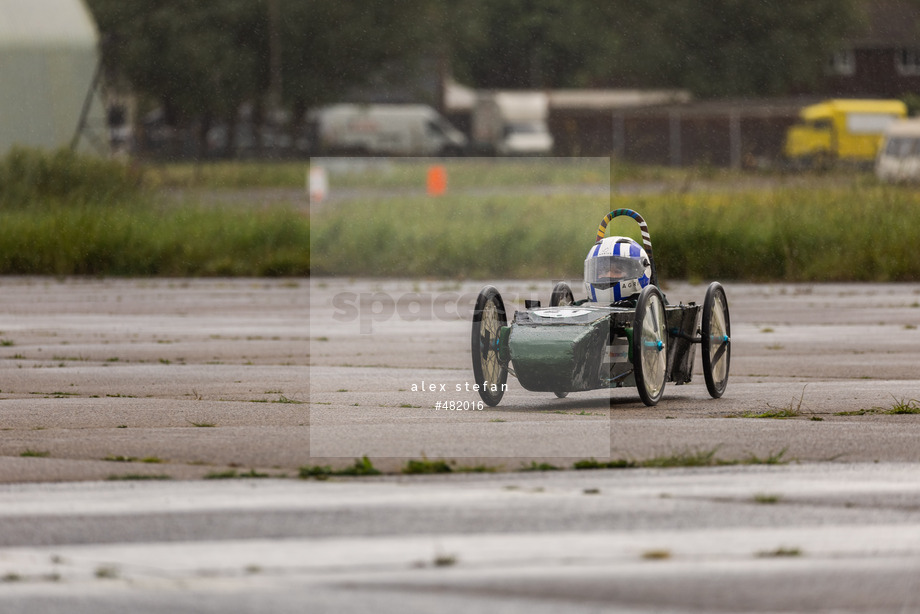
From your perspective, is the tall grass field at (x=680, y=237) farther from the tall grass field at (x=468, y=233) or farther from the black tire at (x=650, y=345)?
the black tire at (x=650, y=345)

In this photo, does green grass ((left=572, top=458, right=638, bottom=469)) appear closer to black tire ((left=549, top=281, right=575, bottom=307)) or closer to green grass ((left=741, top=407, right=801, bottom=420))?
green grass ((left=741, top=407, right=801, bottom=420))

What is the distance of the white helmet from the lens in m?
11.6

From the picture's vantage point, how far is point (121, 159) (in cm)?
3747

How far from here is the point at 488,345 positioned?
36.5ft

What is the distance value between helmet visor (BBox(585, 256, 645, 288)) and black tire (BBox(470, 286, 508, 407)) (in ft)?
2.61

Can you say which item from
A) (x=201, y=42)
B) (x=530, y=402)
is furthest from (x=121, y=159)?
(x=201, y=42)

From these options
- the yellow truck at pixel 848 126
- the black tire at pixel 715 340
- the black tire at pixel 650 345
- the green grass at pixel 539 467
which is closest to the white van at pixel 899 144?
the yellow truck at pixel 848 126

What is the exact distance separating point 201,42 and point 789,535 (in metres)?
72.1

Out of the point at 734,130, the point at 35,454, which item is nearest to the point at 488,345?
the point at 35,454

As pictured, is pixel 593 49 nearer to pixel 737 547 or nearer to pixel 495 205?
pixel 495 205

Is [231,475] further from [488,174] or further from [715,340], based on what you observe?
[488,174]

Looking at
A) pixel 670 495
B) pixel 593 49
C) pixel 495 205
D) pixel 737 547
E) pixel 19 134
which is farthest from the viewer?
pixel 593 49

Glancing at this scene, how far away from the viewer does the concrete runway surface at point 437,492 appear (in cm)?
601

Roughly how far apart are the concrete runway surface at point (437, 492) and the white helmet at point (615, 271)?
806 millimetres
